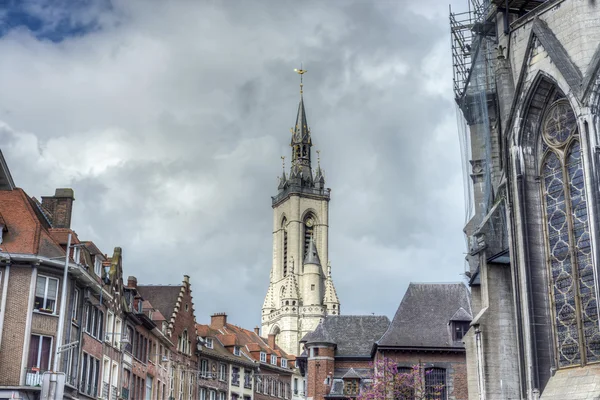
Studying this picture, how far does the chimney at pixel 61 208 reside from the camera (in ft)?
128

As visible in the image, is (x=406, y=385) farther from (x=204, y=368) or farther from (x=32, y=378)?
(x=32, y=378)

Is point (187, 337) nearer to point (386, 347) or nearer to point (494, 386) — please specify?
point (386, 347)

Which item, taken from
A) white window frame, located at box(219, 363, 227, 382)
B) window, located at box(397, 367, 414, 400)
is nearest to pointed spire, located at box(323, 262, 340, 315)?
white window frame, located at box(219, 363, 227, 382)

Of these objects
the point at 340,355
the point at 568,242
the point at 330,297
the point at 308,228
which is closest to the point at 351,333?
the point at 340,355

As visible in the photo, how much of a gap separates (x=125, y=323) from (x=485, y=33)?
22709 mm

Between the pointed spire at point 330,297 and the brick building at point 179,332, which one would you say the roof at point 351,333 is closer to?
the brick building at point 179,332

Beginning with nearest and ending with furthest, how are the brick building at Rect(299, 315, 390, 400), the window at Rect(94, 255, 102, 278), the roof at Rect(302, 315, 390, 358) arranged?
the window at Rect(94, 255, 102, 278) → the brick building at Rect(299, 315, 390, 400) → the roof at Rect(302, 315, 390, 358)

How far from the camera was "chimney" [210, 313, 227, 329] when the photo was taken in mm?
76500

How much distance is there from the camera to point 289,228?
132000 mm

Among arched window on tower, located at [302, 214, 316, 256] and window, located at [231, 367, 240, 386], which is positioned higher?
arched window on tower, located at [302, 214, 316, 256]

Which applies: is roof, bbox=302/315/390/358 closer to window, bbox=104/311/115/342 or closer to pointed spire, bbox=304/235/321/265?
window, bbox=104/311/115/342

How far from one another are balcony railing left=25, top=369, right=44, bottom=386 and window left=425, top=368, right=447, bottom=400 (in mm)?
23744

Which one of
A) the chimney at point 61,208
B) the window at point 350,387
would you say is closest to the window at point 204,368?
the window at point 350,387

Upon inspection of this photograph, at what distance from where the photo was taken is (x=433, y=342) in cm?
5050
